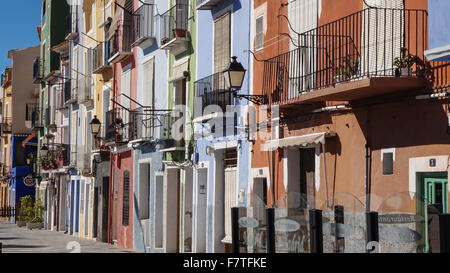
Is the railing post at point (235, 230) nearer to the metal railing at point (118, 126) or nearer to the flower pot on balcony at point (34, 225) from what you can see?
the metal railing at point (118, 126)

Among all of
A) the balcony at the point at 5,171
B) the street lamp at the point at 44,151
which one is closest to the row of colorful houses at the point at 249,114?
the street lamp at the point at 44,151

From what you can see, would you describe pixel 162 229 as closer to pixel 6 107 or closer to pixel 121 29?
pixel 121 29

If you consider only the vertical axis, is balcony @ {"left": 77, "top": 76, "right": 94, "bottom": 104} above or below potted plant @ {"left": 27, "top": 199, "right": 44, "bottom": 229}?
above

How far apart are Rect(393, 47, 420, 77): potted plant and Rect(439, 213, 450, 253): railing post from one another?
4.50 m

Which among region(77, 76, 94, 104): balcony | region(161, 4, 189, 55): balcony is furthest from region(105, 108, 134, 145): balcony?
region(77, 76, 94, 104): balcony

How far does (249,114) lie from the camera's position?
1853 cm

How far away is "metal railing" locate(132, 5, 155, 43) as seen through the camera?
84.8 feet

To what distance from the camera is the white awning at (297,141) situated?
49.3 feet

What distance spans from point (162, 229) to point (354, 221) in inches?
633

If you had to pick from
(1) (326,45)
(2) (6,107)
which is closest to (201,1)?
(1) (326,45)

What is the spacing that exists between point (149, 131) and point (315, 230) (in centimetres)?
1621

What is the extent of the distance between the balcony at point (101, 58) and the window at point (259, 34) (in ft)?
46.5

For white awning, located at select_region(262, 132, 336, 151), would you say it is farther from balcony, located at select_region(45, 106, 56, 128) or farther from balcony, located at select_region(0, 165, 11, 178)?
balcony, located at select_region(0, 165, 11, 178)

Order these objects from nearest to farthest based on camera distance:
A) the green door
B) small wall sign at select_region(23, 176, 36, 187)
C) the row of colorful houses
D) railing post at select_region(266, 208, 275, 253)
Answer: railing post at select_region(266, 208, 275, 253) < the green door < the row of colorful houses < small wall sign at select_region(23, 176, 36, 187)
